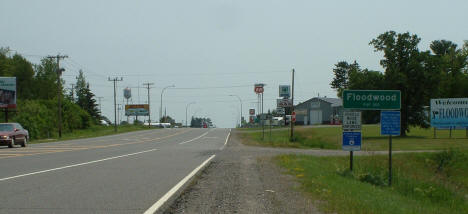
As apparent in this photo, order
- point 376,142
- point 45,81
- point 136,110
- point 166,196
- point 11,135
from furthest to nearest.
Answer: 1. point 136,110
2. point 45,81
3. point 376,142
4. point 11,135
5. point 166,196

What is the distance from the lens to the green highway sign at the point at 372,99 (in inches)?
643

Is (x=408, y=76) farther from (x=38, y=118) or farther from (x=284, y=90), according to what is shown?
(x=38, y=118)

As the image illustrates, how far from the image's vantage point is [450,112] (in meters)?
30.7

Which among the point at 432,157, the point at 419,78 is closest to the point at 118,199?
the point at 432,157

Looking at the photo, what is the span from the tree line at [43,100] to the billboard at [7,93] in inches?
274

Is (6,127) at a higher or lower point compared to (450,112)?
lower

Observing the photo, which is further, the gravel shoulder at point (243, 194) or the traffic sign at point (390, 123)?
the traffic sign at point (390, 123)

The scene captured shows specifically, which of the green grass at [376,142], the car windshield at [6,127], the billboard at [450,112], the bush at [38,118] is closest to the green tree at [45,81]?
the bush at [38,118]

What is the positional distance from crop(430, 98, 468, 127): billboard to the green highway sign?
1554 centimetres

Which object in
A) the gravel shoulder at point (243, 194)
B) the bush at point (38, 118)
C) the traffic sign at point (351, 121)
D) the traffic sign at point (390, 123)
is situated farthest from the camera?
the bush at point (38, 118)

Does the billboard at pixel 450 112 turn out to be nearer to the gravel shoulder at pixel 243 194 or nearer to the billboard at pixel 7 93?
the gravel shoulder at pixel 243 194

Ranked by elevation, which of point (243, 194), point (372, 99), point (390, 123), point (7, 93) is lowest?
point (243, 194)

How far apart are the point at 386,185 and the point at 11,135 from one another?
25174 millimetres

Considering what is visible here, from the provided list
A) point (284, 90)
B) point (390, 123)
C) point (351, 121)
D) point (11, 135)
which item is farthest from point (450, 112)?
point (11, 135)
